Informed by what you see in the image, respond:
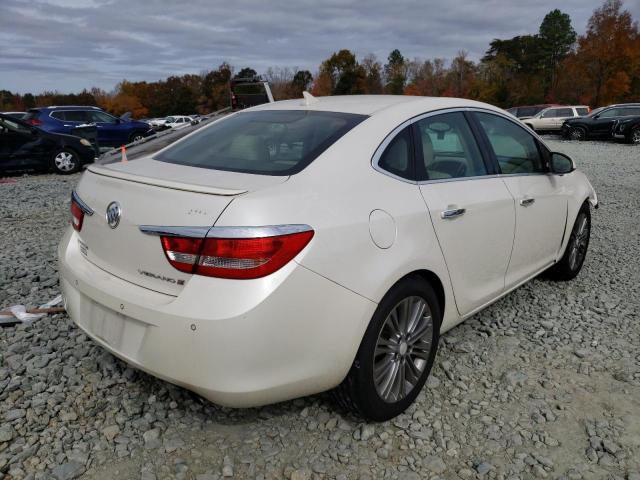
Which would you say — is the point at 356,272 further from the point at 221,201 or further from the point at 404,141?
the point at 404,141

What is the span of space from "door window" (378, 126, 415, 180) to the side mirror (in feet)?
5.53

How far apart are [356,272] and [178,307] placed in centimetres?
72

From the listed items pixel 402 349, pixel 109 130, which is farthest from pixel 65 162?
pixel 402 349

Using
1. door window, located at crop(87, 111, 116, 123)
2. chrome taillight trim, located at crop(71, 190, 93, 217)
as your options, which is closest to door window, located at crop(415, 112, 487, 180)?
chrome taillight trim, located at crop(71, 190, 93, 217)

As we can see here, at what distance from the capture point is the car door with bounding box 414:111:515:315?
2.76 meters

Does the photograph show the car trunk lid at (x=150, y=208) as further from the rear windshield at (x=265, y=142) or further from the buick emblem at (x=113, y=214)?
the rear windshield at (x=265, y=142)

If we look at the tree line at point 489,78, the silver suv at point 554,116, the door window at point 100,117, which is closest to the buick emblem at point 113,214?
the door window at point 100,117

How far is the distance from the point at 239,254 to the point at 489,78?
2600 inches

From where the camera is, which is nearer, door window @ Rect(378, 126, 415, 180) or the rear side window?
door window @ Rect(378, 126, 415, 180)

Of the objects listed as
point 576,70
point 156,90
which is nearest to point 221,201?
point 576,70

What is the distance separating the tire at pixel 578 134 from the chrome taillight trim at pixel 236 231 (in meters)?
23.4

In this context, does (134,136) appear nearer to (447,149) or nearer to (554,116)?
(447,149)

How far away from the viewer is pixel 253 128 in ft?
9.95

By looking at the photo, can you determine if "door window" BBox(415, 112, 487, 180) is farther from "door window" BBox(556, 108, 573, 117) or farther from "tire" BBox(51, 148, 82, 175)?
"door window" BBox(556, 108, 573, 117)
